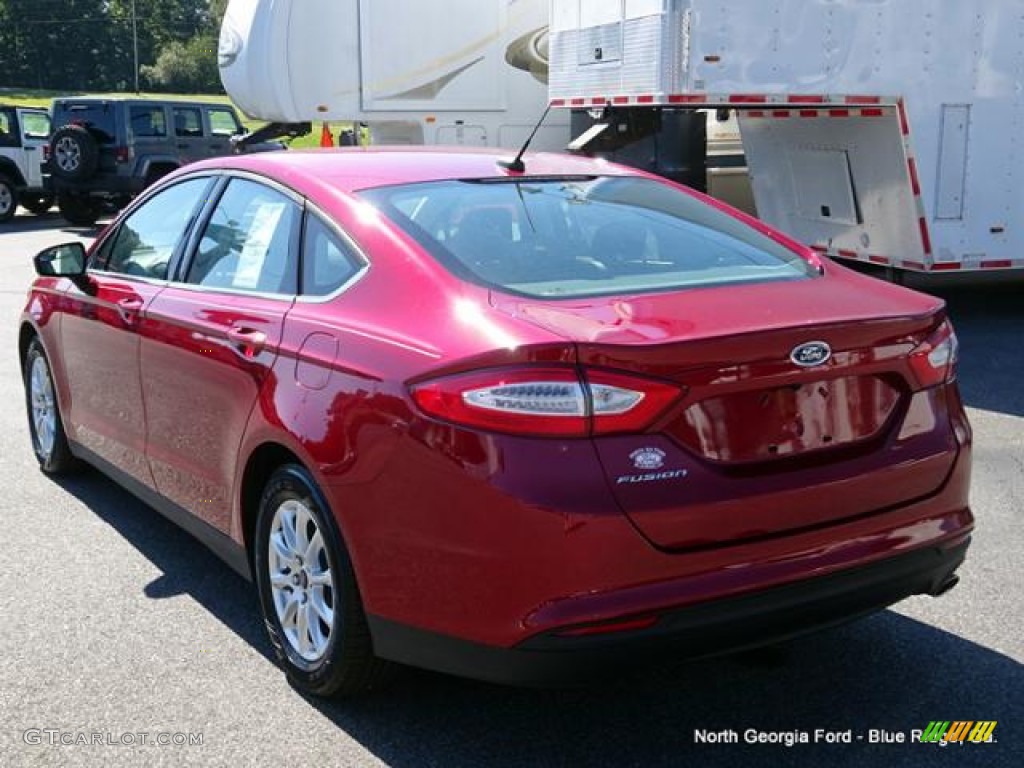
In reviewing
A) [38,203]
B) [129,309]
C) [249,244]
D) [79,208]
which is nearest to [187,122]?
[79,208]

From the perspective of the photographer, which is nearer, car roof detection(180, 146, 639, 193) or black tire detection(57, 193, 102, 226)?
car roof detection(180, 146, 639, 193)

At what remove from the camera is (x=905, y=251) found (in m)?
9.40

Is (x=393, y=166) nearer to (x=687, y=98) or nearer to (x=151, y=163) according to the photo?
(x=687, y=98)

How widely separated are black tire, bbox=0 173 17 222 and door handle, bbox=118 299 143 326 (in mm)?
17650

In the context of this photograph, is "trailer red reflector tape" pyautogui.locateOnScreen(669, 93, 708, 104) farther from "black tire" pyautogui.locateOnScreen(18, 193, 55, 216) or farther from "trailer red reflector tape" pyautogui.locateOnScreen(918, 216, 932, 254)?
"black tire" pyautogui.locateOnScreen(18, 193, 55, 216)

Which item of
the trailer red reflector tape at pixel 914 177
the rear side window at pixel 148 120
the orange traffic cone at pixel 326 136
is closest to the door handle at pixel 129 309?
the trailer red reflector tape at pixel 914 177

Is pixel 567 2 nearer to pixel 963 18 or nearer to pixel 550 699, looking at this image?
pixel 963 18

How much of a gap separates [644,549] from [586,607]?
0.19m

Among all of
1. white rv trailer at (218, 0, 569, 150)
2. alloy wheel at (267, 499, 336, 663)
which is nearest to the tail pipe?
Result: alloy wheel at (267, 499, 336, 663)

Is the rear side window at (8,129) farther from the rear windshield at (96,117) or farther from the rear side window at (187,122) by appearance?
the rear side window at (187,122)

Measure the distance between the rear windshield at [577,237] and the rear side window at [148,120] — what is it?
1652 cm

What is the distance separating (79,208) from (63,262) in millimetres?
15592

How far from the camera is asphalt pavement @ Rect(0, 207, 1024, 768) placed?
317 centimetres

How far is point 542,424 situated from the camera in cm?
273
